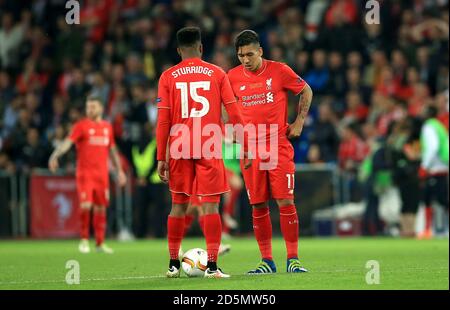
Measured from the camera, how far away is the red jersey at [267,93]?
462 inches

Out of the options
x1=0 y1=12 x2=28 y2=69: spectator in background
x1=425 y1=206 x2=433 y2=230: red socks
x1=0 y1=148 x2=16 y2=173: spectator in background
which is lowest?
x1=425 y1=206 x2=433 y2=230: red socks

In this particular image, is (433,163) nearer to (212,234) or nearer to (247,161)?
(247,161)

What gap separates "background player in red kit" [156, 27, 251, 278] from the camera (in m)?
10.8

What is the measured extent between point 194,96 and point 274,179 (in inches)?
53.8

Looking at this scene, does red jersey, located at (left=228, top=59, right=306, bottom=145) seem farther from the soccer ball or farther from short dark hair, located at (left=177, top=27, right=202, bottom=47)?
the soccer ball

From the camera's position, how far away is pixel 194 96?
10852 mm

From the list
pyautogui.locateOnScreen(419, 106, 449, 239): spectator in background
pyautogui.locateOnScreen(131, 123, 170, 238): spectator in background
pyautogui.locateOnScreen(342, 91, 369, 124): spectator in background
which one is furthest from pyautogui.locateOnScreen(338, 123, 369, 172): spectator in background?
pyautogui.locateOnScreen(131, 123, 170, 238): spectator in background

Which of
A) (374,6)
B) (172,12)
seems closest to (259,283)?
(374,6)

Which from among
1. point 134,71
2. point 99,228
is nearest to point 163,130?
point 99,228

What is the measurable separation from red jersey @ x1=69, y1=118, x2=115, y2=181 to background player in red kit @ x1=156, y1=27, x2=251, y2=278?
6.57 meters

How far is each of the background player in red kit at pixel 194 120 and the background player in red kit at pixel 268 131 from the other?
2.68ft

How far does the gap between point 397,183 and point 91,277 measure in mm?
10659

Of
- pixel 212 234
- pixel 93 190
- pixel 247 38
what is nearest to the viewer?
pixel 212 234
